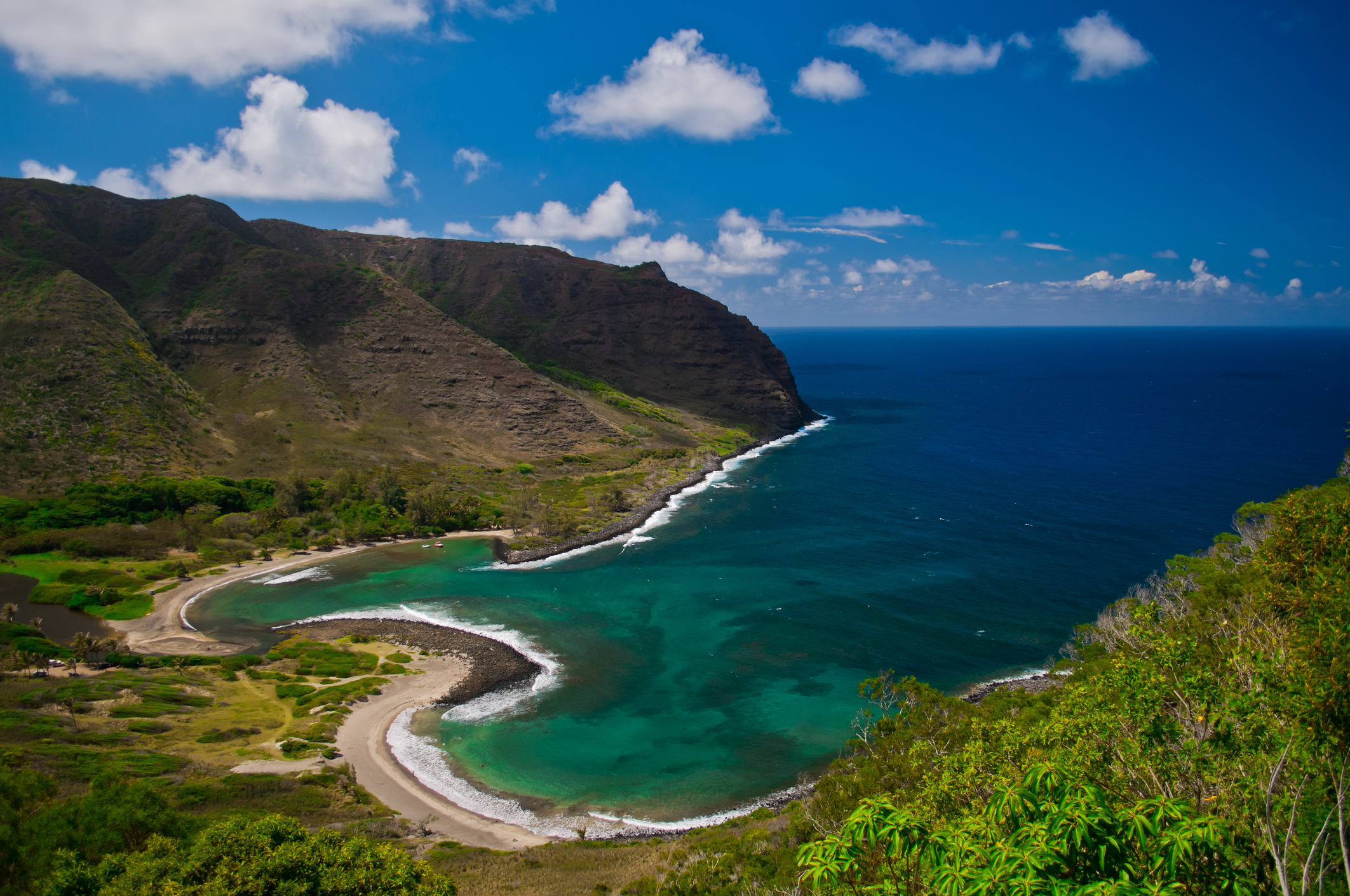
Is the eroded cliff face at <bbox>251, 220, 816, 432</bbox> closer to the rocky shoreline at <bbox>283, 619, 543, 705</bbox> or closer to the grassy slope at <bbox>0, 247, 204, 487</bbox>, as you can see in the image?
the grassy slope at <bbox>0, 247, 204, 487</bbox>

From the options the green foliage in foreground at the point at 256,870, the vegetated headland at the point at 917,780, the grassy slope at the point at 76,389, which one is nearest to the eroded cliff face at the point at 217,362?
the grassy slope at the point at 76,389

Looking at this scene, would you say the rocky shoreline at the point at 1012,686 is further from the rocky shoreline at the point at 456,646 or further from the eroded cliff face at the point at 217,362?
the eroded cliff face at the point at 217,362

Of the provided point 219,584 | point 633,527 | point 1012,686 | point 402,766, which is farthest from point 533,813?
point 633,527

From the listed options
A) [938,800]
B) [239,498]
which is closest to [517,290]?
[239,498]

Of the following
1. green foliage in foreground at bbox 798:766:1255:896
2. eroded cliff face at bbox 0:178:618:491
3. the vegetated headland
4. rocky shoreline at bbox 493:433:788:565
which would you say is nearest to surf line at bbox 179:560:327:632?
the vegetated headland

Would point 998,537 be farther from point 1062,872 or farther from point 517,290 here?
point 517,290

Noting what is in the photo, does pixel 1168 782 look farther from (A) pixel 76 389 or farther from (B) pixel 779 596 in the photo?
(A) pixel 76 389
